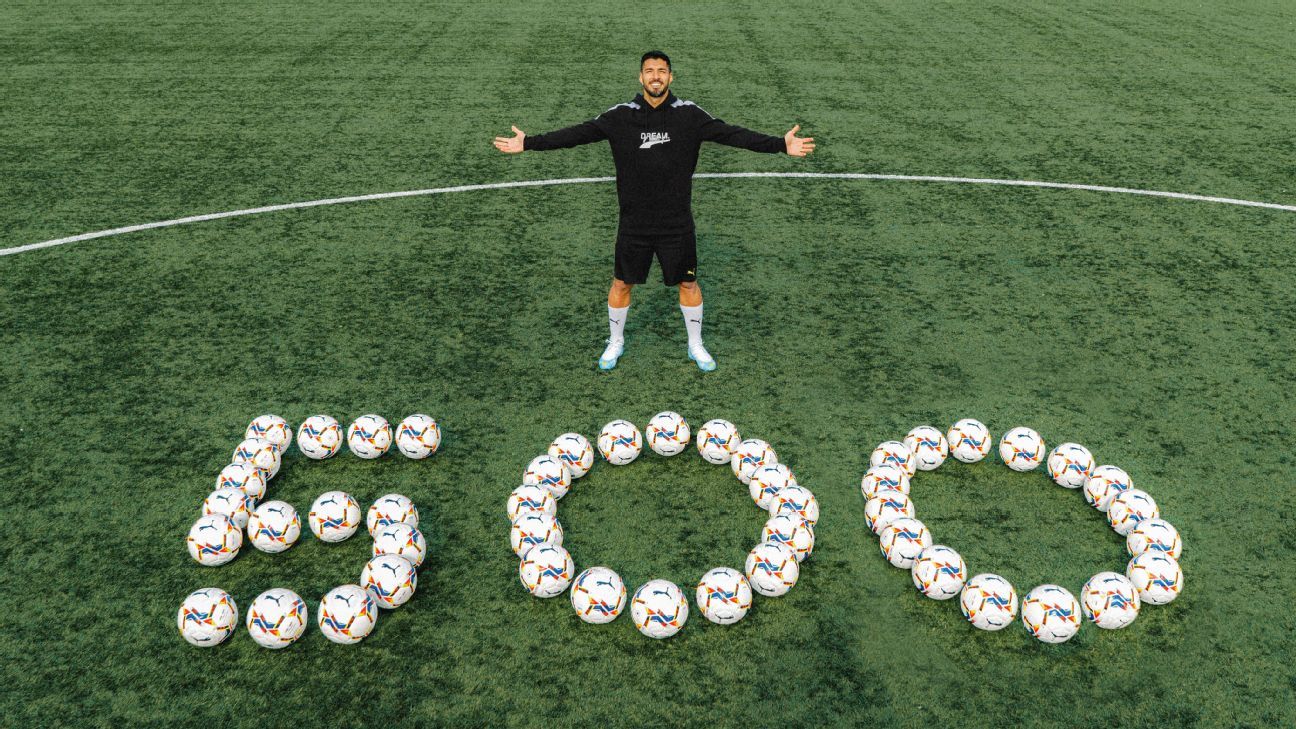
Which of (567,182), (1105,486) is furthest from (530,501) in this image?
(567,182)

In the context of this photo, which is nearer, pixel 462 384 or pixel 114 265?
pixel 462 384

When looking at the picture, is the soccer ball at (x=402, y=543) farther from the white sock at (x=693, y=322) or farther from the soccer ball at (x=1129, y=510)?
the soccer ball at (x=1129, y=510)

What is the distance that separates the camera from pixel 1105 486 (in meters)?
5.98

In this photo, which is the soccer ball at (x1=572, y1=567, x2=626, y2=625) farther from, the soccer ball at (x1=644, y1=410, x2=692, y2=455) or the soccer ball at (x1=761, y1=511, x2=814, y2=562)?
the soccer ball at (x1=644, y1=410, x2=692, y2=455)

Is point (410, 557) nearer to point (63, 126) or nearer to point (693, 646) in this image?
point (693, 646)

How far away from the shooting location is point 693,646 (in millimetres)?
5023

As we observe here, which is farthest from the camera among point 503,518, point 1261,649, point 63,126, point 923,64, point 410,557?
point 923,64

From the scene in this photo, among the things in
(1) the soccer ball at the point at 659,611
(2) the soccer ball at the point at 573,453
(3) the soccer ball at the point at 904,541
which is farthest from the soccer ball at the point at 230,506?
(3) the soccer ball at the point at 904,541

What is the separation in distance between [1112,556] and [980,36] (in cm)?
1637

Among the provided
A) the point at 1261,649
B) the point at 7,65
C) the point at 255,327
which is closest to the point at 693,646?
the point at 1261,649

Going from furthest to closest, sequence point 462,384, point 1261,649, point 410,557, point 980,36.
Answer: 1. point 980,36
2. point 462,384
3. point 410,557
4. point 1261,649

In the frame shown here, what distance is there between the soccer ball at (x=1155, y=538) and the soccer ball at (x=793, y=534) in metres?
2.04

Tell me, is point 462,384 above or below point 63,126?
above

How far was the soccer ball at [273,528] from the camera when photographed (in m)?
5.55
